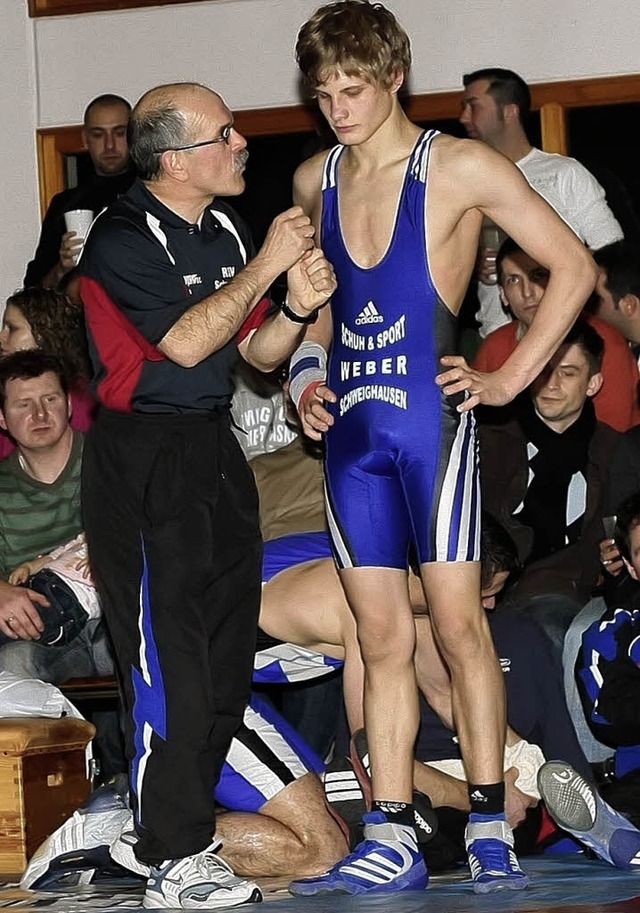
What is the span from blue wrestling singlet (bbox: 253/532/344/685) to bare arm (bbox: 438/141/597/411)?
98 cm

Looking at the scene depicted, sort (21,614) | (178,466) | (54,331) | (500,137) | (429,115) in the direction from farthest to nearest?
(429,115) < (500,137) < (54,331) < (21,614) < (178,466)

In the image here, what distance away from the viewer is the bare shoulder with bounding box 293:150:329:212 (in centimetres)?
409

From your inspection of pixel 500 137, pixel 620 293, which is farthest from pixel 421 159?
pixel 500 137

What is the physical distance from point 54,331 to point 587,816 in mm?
2800

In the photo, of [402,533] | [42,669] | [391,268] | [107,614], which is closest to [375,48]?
[391,268]

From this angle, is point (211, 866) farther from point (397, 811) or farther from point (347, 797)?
point (347, 797)

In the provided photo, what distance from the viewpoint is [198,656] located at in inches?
143

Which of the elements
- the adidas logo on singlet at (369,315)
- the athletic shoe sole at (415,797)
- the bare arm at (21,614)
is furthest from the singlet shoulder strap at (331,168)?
the bare arm at (21,614)

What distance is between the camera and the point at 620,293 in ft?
19.3

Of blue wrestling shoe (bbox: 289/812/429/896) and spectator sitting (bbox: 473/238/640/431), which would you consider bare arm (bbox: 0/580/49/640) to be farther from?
spectator sitting (bbox: 473/238/640/431)

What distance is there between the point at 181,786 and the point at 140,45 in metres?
4.96

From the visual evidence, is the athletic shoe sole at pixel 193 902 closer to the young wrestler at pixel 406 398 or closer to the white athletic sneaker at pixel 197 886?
the white athletic sneaker at pixel 197 886

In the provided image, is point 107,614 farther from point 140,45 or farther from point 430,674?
point 140,45

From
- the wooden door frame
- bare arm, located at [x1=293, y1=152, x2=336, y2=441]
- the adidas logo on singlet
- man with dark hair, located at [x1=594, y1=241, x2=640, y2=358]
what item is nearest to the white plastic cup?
the wooden door frame
